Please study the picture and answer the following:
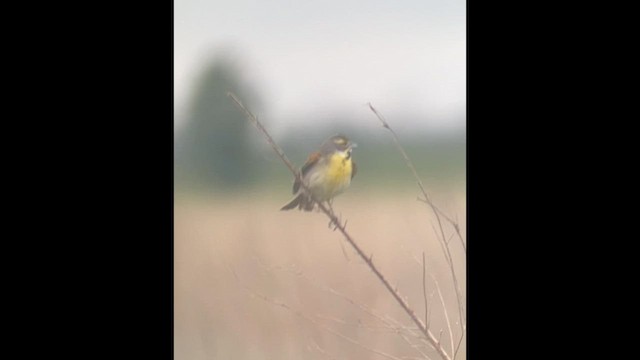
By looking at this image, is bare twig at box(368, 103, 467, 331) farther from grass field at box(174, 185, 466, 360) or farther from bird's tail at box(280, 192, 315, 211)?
bird's tail at box(280, 192, 315, 211)

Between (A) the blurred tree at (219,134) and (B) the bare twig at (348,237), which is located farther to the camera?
(A) the blurred tree at (219,134)

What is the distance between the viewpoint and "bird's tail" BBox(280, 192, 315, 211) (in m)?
2.40

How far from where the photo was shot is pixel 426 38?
2.39 meters

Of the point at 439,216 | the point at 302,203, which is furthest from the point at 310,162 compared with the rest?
the point at 439,216

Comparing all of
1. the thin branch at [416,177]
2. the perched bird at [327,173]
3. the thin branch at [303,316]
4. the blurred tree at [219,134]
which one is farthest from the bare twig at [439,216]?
the blurred tree at [219,134]

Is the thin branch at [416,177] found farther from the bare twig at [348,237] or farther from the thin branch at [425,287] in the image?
the bare twig at [348,237]

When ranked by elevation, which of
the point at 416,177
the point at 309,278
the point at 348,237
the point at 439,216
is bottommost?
the point at 309,278

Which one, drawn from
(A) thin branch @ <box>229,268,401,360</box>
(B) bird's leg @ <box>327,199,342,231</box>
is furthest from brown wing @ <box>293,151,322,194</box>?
(A) thin branch @ <box>229,268,401,360</box>

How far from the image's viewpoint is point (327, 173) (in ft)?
7.85

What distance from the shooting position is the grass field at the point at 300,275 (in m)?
2.39

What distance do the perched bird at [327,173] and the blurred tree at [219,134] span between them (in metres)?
0.15

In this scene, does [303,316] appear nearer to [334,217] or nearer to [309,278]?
[309,278]

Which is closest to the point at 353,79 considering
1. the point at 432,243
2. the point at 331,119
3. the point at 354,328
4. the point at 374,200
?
the point at 331,119

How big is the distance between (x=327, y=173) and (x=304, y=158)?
8cm
